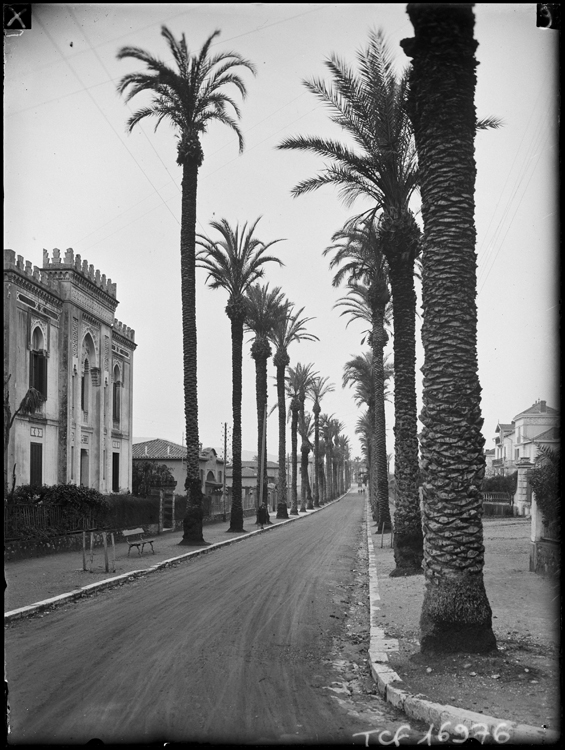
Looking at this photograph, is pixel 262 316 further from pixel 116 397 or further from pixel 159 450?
pixel 159 450

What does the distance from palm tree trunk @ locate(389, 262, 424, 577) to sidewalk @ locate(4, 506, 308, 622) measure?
6.11 meters

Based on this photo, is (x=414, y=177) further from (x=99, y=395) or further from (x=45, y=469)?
(x=99, y=395)

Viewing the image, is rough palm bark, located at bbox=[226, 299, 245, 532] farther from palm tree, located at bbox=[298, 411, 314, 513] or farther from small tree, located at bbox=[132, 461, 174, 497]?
palm tree, located at bbox=[298, 411, 314, 513]

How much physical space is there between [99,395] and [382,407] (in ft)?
46.2

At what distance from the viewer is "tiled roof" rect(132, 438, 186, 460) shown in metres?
59.1

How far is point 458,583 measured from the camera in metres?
8.23

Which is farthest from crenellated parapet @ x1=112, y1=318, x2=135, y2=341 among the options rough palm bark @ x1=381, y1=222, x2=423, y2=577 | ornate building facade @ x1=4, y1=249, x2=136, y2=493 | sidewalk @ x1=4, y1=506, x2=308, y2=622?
rough palm bark @ x1=381, y1=222, x2=423, y2=577

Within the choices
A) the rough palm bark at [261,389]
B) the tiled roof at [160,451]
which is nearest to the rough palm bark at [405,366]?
the rough palm bark at [261,389]

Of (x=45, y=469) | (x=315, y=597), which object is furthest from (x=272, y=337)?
(x=315, y=597)

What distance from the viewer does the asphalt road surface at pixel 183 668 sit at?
243 inches

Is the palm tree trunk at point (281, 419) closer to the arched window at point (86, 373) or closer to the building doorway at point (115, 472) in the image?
the building doorway at point (115, 472)

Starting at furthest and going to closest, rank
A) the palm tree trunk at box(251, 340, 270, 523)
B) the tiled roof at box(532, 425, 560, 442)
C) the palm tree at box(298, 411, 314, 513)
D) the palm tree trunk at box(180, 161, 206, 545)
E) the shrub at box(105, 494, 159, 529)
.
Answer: the palm tree at box(298, 411, 314, 513), the palm tree trunk at box(251, 340, 270, 523), the shrub at box(105, 494, 159, 529), the palm tree trunk at box(180, 161, 206, 545), the tiled roof at box(532, 425, 560, 442)

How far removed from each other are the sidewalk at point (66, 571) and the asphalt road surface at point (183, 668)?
0.75 meters

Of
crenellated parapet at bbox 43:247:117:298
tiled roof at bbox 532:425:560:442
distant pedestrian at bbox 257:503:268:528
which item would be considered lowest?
distant pedestrian at bbox 257:503:268:528
